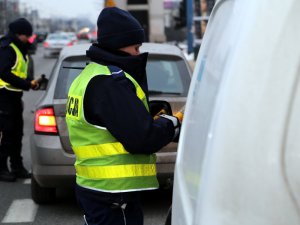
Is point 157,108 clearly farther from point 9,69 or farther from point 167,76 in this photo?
point 9,69

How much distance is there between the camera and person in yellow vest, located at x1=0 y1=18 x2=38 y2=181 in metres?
7.24

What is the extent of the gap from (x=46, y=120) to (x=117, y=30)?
2914 millimetres

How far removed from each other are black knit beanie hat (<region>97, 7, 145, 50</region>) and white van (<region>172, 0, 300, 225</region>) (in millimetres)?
1469

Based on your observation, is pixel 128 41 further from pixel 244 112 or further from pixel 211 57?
pixel 244 112

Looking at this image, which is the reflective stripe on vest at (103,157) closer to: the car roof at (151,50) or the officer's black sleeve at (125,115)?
the officer's black sleeve at (125,115)

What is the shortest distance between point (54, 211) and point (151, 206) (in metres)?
0.91

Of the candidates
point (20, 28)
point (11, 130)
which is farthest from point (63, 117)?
point (20, 28)

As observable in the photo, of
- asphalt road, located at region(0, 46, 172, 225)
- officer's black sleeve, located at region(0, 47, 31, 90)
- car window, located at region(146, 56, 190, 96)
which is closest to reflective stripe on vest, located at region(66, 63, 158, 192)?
asphalt road, located at region(0, 46, 172, 225)

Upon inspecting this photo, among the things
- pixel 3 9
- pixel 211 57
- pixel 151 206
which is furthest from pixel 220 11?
pixel 3 9

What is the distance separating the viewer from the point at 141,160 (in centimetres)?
298

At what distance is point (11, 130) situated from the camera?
7453 mm

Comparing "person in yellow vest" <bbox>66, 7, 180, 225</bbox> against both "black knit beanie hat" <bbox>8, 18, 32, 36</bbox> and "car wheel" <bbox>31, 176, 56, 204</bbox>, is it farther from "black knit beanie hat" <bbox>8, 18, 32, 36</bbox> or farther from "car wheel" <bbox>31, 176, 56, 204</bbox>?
"black knit beanie hat" <bbox>8, 18, 32, 36</bbox>

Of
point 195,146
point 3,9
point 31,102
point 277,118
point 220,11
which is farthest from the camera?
point 3,9

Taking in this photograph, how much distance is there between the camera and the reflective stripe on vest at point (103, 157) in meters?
2.92
